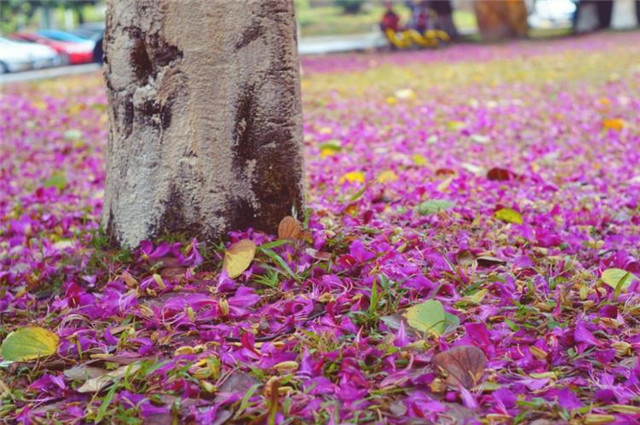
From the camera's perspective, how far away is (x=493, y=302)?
8.79 ft

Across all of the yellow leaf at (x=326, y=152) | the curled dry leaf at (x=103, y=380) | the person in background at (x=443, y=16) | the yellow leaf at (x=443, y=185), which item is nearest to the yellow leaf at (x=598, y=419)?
the curled dry leaf at (x=103, y=380)

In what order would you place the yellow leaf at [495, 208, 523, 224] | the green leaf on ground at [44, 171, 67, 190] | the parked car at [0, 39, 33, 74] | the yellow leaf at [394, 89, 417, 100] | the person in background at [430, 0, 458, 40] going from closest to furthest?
the yellow leaf at [495, 208, 523, 224]
the green leaf on ground at [44, 171, 67, 190]
the yellow leaf at [394, 89, 417, 100]
the parked car at [0, 39, 33, 74]
the person in background at [430, 0, 458, 40]

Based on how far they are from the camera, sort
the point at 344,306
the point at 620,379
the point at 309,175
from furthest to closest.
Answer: the point at 309,175 < the point at 344,306 < the point at 620,379

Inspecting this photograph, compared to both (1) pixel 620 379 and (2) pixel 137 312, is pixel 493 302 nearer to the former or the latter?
(1) pixel 620 379

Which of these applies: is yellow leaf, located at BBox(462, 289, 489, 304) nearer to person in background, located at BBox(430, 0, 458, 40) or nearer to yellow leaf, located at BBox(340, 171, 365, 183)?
yellow leaf, located at BBox(340, 171, 365, 183)

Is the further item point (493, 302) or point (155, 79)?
point (155, 79)

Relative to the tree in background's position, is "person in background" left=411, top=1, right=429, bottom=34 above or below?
below

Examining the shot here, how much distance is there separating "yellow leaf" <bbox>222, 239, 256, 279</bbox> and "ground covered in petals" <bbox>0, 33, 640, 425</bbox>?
37mm

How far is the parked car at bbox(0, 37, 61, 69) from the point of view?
58.5 ft

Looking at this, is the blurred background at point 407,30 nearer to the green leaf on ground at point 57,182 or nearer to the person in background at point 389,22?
the person in background at point 389,22

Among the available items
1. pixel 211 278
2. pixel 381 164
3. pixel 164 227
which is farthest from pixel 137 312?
pixel 381 164

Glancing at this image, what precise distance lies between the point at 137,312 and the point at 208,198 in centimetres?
60

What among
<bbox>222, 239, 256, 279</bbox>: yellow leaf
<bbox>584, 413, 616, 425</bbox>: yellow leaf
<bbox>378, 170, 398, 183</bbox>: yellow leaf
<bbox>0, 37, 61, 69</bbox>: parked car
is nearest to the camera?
<bbox>584, 413, 616, 425</bbox>: yellow leaf

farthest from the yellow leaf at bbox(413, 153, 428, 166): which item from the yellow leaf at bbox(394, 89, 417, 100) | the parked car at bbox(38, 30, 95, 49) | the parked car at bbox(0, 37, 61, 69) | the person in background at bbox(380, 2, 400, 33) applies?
the parked car at bbox(38, 30, 95, 49)
